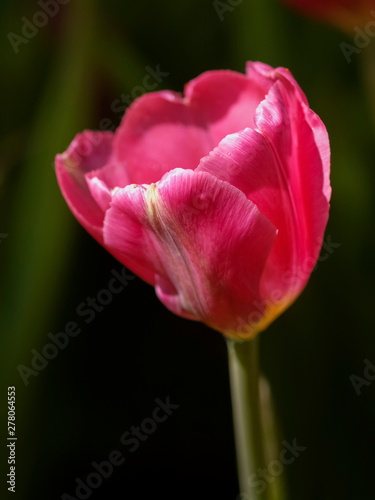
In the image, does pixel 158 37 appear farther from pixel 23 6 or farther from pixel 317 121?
pixel 317 121

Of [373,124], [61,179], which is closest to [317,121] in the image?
[61,179]

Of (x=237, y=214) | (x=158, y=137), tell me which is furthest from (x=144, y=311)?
(x=237, y=214)

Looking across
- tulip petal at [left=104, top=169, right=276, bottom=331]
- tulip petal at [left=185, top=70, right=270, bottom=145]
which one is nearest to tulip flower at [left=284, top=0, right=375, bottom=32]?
tulip petal at [left=185, top=70, right=270, bottom=145]

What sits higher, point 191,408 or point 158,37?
point 158,37

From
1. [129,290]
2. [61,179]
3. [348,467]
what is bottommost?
[348,467]

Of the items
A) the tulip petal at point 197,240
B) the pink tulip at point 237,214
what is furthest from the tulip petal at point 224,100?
the tulip petal at point 197,240

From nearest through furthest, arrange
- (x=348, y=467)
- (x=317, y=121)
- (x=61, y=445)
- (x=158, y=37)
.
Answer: (x=317, y=121) → (x=348, y=467) → (x=61, y=445) → (x=158, y=37)

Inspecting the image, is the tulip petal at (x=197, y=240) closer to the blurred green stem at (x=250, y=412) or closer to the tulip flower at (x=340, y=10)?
the blurred green stem at (x=250, y=412)
